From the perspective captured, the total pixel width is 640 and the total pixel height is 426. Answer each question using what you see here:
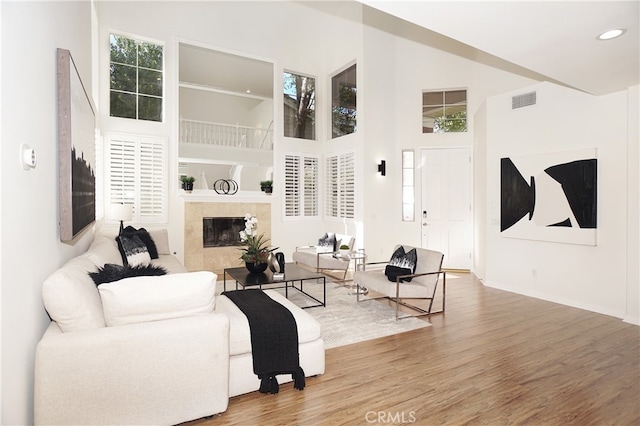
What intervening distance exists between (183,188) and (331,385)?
5614mm

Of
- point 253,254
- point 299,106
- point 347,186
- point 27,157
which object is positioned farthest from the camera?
point 299,106

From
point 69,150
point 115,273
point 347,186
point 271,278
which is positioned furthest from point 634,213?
point 69,150

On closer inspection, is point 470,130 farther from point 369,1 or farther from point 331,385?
point 331,385

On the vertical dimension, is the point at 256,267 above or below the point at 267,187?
below

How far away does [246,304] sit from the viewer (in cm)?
307

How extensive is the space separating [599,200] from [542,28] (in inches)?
118

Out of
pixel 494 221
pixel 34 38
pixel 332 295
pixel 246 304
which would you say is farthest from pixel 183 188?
pixel 494 221

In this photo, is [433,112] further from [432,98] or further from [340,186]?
[340,186]

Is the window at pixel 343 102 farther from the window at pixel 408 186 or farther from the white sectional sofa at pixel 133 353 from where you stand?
the white sectional sofa at pixel 133 353

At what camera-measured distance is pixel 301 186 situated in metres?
8.62

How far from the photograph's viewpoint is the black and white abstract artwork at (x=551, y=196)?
184 inches

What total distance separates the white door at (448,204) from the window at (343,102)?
1812 mm

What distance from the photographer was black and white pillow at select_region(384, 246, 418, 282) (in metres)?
4.47

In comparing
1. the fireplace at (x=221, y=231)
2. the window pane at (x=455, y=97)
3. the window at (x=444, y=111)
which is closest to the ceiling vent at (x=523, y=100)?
the window at (x=444, y=111)
